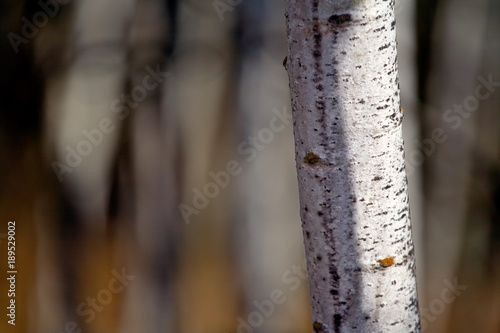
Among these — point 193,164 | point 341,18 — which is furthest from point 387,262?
point 193,164

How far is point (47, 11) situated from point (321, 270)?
1228 millimetres

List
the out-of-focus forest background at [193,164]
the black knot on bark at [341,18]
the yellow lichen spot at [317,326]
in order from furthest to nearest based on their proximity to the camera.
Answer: the out-of-focus forest background at [193,164], the yellow lichen spot at [317,326], the black knot on bark at [341,18]

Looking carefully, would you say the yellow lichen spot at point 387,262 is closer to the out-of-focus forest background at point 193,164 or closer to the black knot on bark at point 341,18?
the black knot on bark at point 341,18

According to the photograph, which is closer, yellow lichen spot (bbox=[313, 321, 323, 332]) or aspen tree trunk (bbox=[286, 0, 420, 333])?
aspen tree trunk (bbox=[286, 0, 420, 333])

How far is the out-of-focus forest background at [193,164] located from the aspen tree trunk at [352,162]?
0.78m

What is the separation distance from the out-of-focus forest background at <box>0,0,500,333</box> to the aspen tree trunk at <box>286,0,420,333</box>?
78cm

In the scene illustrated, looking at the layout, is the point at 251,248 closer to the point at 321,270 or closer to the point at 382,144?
the point at 321,270

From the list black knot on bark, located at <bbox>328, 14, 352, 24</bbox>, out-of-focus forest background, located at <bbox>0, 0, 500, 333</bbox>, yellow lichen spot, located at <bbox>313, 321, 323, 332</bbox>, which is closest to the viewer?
black knot on bark, located at <bbox>328, 14, 352, 24</bbox>

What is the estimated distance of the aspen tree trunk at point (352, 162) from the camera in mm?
774

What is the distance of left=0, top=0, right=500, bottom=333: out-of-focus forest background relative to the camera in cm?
156

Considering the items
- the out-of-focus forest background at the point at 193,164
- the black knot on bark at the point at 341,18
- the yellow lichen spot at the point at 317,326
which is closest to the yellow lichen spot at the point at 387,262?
the yellow lichen spot at the point at 317,326

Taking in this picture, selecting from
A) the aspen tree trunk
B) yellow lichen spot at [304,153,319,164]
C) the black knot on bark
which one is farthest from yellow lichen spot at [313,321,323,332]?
the black knot on bark

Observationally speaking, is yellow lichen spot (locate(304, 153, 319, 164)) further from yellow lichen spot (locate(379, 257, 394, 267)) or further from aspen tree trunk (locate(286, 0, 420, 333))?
yellow lichen spot (locate(379, 257, 394, 267))

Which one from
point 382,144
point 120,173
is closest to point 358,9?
point 382,144
